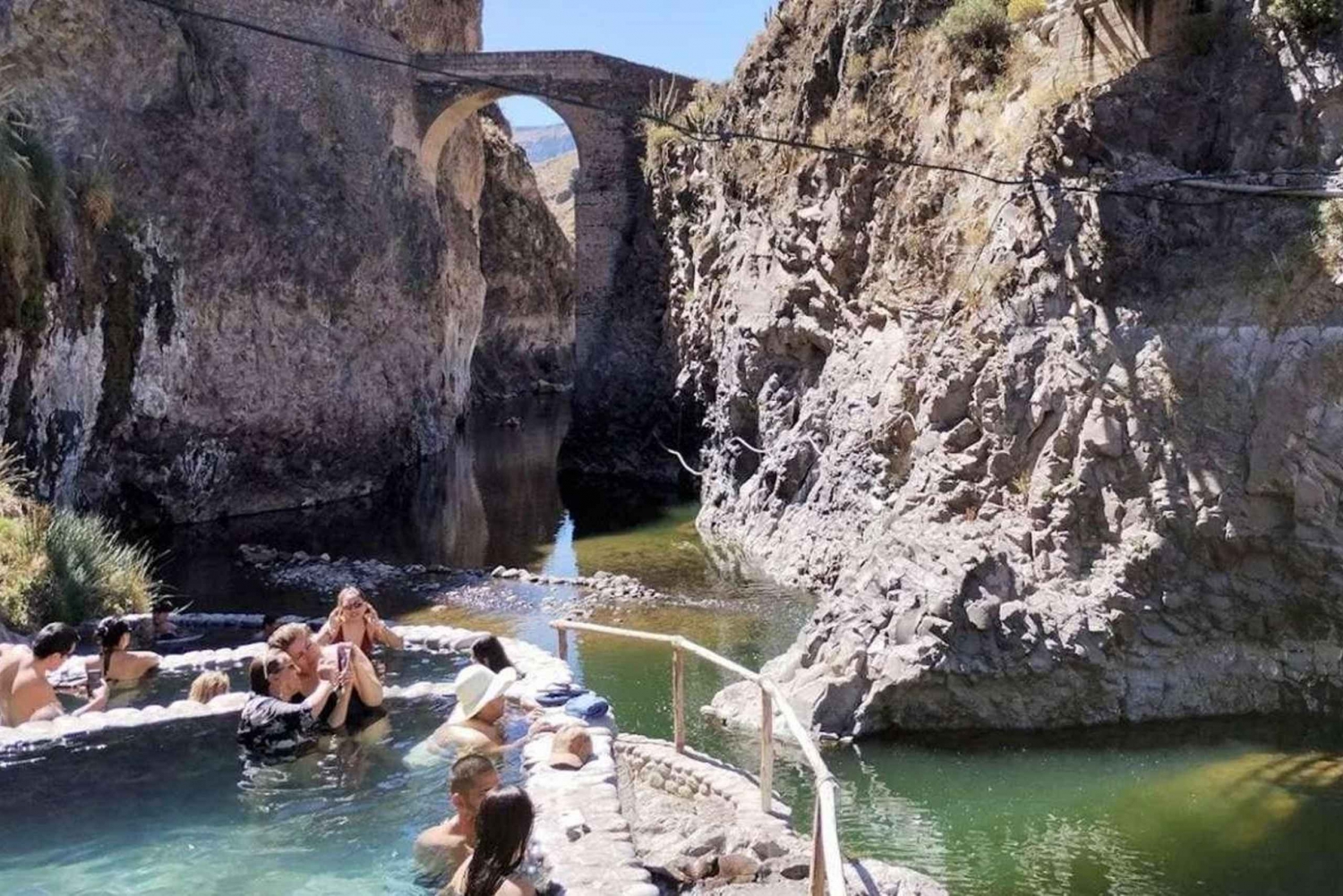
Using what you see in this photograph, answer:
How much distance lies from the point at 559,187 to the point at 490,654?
7717 cm

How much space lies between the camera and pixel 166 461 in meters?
20.5

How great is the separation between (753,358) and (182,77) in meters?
10.7

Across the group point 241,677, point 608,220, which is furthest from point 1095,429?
point 608,220

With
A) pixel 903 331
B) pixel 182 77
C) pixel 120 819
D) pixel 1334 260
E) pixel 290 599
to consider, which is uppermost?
pixel 182 77

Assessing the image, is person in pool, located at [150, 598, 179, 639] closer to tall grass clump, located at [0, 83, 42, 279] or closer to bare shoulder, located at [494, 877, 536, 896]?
tall grass clump, located at [0, 83, 42, 279]

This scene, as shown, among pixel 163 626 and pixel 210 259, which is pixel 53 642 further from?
pixel 210 259

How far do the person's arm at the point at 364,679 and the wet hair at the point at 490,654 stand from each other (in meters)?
0.68

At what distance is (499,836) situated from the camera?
4445 millimetres

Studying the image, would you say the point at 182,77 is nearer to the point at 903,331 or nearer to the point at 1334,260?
the point at 903,331

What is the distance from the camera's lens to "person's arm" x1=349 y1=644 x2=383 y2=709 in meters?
7.38

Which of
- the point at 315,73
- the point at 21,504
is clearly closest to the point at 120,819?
the point at 21,504

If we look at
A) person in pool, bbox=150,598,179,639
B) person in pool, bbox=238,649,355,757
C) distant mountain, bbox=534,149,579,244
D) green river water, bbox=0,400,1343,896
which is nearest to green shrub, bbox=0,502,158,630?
person in pool, bbox=150,598,179,639

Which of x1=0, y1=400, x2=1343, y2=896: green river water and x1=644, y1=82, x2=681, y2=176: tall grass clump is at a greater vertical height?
x1=644, y1=82, x2=681, y2=176: tall grass clump

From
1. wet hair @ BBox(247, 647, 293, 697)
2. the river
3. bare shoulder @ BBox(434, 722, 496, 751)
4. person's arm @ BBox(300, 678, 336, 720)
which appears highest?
wet hair @ BBox(247, 647, 293, 697)
